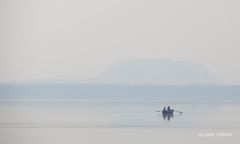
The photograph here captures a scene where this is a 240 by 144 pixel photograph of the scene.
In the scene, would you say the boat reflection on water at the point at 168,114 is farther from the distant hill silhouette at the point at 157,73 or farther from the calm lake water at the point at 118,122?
the distant hill silhouette at the point at 157,73

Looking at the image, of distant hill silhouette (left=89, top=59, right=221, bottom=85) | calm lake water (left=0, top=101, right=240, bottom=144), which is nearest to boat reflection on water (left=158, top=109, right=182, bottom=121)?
calm lake water (left=0, top=101, right=240, bottom=144)

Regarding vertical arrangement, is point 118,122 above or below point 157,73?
below

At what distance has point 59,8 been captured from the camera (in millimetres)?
1854

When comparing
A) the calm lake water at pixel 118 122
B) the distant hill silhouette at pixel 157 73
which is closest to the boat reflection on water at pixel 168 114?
the calm lake water at pixel 118 122

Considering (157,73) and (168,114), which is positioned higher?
(157,73)

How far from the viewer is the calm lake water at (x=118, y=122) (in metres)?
1.82

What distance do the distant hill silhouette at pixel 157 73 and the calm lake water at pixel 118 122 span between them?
0.09 metres

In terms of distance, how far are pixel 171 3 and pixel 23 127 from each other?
2.66ft

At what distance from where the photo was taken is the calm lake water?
1819 millimetres

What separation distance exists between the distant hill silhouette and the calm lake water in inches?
3.6

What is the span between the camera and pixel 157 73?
1.84m

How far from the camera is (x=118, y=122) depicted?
183cm

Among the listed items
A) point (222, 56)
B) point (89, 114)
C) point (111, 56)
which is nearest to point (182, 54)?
point (222, 56)

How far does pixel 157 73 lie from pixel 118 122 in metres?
0.26
